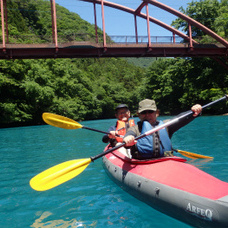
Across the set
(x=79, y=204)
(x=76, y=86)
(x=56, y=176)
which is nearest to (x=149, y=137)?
(x=79, y=204)

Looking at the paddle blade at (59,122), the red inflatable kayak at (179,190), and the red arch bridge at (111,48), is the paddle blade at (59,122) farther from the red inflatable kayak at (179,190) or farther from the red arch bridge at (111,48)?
the red arch bridge at (111,48)

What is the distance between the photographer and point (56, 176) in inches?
148

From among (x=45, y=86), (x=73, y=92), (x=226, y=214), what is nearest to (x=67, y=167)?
(x=226, y=214)

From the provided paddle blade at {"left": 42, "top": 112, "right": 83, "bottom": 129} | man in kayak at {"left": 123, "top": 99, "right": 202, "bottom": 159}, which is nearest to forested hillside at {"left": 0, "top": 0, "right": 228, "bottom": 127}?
paddle blade at {"left": 42, "top": 112, "right": 83, "bottom": 129}

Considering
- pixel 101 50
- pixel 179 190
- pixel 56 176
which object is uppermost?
pixel 101 50

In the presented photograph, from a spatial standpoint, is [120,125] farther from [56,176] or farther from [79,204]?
[79,204]

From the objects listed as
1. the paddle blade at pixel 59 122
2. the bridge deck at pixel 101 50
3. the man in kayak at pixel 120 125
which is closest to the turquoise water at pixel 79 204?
the man in kayak at pixel 120 125

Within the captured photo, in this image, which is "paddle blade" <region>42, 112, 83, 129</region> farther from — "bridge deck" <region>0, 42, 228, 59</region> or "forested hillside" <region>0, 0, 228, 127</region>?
"bridge deck" <region>0, 42, 228, 59</region>

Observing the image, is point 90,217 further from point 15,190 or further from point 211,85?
point 211,85

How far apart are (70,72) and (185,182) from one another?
3910 centimetres

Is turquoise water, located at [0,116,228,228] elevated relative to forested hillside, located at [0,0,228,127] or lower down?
lower down

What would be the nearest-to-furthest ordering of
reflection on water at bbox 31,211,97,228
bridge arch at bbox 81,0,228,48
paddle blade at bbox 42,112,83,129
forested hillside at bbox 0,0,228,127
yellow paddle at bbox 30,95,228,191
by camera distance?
reflection on water at bbox 31,211,97,228 → yellow paddle at bbox 30,95,228,191 → paddle blade at bbox 42,112,83,129 → bridge arch at bbox 81,0,228,48 → forested hillside at bbox 0,0,228,127

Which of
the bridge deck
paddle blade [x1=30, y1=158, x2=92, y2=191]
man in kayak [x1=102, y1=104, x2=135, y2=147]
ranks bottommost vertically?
paddle blade [x1=30, y1=158, x2=92, y2=191]

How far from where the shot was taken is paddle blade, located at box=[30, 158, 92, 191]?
11.8 feet
